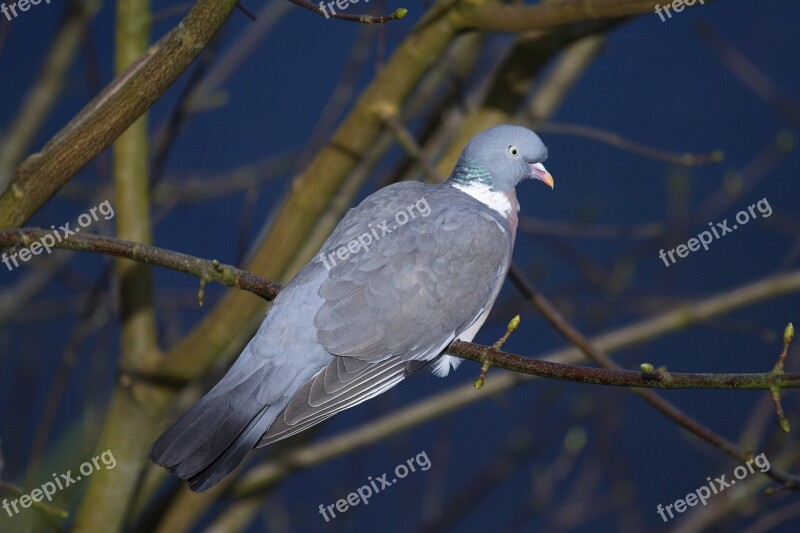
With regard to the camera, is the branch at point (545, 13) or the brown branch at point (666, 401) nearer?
the brown branch at point (666, 401)

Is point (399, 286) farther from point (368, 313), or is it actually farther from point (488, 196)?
point (488, 196)

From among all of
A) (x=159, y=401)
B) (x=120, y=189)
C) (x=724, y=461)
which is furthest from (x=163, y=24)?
(x=724, y=461)

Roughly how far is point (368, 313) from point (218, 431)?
0.39 metres

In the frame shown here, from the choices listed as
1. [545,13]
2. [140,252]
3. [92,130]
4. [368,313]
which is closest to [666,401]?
[368,313]

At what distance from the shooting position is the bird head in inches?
75.1

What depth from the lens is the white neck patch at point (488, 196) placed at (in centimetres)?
194

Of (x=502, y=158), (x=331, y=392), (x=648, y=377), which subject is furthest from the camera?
(x=502, y=158)

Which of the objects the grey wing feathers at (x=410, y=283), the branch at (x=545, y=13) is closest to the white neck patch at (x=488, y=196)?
the grey wing feathers at (x=410, y=283)

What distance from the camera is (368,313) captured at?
1.71 m

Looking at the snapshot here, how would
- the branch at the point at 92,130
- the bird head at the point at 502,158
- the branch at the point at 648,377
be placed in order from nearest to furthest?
the branch at the point at 648,377
the branch at the point at 92,130
the bird head at the point at 502,158

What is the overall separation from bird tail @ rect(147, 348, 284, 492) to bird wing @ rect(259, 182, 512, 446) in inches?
3.5

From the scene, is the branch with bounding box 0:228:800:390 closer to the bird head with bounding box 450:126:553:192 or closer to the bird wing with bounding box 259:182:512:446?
the bird wing with bounding box 259:182:512:446

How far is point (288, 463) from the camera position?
228 cm

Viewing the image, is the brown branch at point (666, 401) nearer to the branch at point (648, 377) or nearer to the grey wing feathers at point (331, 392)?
the branch at point (648, 377)
